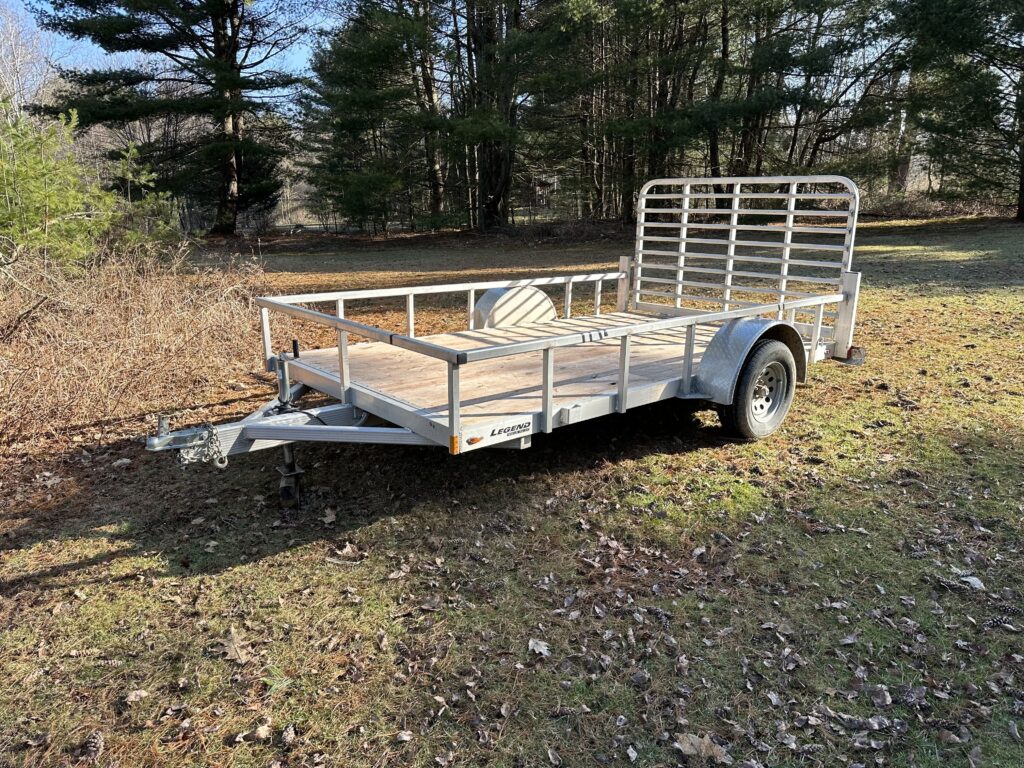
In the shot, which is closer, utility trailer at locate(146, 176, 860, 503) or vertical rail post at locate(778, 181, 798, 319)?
utility trailer at locate(146, 176, 860, 503)

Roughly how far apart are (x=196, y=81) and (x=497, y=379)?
2654cm

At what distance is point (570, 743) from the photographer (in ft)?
8.73

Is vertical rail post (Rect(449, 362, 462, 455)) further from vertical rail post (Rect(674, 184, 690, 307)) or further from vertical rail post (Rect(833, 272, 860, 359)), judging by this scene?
vertical rail post (Rect(674, 184, 690, 307))

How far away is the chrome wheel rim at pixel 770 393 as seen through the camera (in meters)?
5.28

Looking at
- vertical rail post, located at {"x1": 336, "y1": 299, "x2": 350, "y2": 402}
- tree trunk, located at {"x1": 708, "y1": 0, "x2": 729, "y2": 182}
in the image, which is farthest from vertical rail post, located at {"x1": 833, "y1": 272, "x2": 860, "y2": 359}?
tree trunk, located at {"x1": 708, "y1": 0, "x2": 729, "y2": 182}

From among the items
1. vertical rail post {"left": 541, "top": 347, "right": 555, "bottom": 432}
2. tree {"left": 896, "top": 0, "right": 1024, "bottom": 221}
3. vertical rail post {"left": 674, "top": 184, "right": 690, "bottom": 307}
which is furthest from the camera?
tree {"left": 896, "top": 0, "right": 1024, "bottom": 221}

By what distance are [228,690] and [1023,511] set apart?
14.6 feet

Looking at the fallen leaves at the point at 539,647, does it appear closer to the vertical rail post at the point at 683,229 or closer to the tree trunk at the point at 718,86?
the vertical rail post at the point at 683,229

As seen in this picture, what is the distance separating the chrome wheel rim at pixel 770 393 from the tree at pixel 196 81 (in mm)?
22172

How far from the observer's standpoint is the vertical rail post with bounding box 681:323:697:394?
15.1ft

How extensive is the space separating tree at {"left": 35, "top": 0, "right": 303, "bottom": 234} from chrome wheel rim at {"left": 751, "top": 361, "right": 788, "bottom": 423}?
2217 cm

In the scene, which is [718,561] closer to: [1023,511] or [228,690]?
[1023,511]

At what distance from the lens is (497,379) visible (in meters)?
5.06

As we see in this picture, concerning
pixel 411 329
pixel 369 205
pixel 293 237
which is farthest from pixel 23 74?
pixel 411 329
